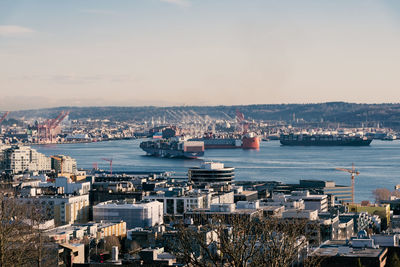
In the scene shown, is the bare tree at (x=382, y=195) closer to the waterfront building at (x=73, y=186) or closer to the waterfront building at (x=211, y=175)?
the waterfront building at (x=211, y=175)

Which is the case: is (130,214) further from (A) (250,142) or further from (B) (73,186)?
(A) (250,142)

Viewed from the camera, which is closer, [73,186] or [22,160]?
[73,186]

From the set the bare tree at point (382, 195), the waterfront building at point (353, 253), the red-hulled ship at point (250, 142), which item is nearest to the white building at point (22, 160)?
the bare tree at point (382, 195)

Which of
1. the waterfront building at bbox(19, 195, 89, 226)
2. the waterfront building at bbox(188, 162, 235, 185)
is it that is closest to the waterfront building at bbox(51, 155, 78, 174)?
the waterfront building at bbox(188, 162, 235, 185)

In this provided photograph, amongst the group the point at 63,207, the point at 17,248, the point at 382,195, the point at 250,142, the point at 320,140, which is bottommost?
the point at 320,140

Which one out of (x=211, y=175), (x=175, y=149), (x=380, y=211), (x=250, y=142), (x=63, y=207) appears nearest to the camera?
(x=63, y=207)

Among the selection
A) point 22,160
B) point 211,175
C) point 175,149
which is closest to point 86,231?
point 211,175

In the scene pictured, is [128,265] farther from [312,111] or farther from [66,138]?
[312,111]

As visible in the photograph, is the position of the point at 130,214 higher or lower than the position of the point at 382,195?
higher

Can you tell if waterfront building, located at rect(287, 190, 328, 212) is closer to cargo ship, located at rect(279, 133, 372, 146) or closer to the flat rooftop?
the flat rooftop
